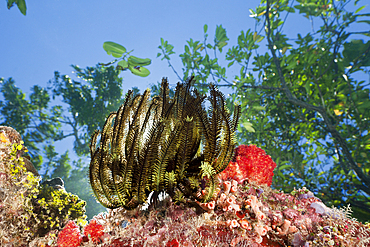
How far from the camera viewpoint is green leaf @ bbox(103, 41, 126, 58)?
1335 millimetres

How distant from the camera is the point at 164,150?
5.16 feet

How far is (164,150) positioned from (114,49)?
799 mm

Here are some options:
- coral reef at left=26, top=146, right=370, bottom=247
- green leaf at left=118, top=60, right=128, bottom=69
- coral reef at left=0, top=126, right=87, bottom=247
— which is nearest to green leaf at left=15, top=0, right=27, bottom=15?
green leaf at left=118, top=60, right=128, bottom=69

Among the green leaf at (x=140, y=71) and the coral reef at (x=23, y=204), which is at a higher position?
the green leaf at (x=140, y=71)

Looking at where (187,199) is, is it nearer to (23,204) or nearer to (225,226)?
(225,226)

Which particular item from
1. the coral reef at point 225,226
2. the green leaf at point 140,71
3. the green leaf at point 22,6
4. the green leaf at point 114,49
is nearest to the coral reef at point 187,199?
the coral reef at point 225,226

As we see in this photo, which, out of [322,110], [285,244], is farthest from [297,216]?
[322,110]

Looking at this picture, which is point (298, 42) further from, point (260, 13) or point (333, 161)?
point (333, 161)

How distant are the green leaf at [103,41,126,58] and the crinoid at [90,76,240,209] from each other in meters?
0.56

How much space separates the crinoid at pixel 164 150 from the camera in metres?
1.62

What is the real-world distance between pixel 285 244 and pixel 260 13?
4448 millimetres

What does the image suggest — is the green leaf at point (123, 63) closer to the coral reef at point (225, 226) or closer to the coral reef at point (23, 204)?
the coral reef at point (225, 226)

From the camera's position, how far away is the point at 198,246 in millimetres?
1514

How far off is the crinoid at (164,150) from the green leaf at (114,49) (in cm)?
56
